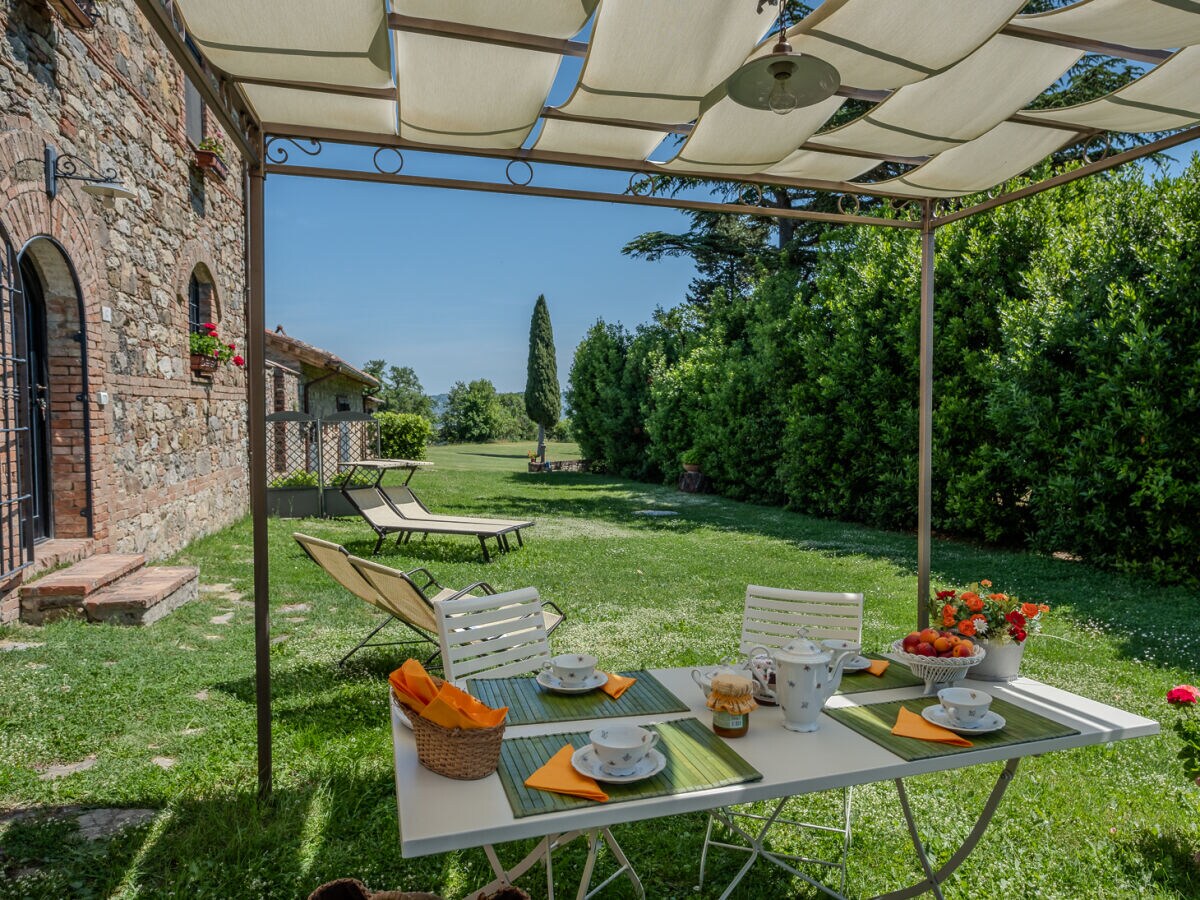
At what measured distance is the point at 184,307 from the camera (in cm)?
790

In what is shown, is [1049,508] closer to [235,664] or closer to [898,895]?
[898,895]

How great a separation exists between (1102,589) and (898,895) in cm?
540

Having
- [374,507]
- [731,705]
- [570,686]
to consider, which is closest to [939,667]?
[731,705]

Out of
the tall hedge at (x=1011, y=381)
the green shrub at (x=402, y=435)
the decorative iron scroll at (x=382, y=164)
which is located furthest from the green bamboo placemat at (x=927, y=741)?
the green shrub at (x=402, y=435)

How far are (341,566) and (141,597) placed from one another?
1576 mm

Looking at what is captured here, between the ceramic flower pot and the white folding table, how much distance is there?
0.15 feet

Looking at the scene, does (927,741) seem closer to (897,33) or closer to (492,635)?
(492,635)

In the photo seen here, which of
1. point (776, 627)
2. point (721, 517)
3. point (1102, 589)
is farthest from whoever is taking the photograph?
point (721, 517)

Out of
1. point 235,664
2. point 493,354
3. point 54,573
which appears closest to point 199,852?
point 235,664

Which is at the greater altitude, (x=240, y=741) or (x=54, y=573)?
(x=54, y=573)

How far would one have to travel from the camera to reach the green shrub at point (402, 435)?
61.3ft

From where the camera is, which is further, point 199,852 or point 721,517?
point 721,517

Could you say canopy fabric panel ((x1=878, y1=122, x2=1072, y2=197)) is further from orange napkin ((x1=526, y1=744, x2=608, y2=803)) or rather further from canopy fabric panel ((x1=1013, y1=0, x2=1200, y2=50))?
orange napkin ((x1=526, y1=744, x2=608, y2=803))

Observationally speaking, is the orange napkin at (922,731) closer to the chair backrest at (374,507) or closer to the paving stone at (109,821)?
the paving stone at (109,821)
